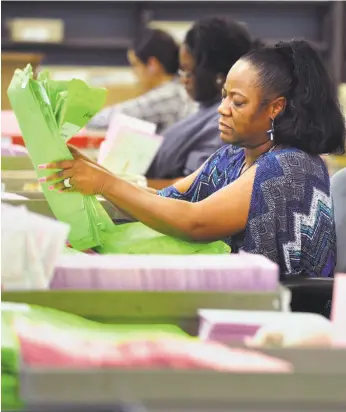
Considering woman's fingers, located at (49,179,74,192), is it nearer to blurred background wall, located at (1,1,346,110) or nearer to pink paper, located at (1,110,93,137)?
pink paper, located at (1,110,93,137)

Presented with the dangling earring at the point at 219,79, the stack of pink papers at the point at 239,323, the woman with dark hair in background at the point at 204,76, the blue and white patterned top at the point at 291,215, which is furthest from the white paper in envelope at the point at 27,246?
the dangling earring at the point at 219,79

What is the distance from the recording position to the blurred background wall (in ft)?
25.8

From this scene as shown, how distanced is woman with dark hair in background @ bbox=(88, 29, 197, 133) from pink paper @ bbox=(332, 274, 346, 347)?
4.02 metres

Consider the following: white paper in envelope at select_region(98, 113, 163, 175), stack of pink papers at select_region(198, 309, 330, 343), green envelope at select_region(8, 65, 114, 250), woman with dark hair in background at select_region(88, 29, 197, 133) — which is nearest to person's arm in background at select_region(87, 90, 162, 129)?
woman with dark hair in background at select_region(88, 29, 197, 133)

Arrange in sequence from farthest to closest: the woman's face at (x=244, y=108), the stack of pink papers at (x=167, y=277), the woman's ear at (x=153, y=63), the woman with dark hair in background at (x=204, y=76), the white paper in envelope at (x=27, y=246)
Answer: the woman's ear at (x=153, y=63) → the woman with dark hair in background at (x=204, y=76) → the woman's face at (x=244, y=108) → the stack of pink papers at (x=167, y=277) → the white paper in envelope at (x=27, y=246)

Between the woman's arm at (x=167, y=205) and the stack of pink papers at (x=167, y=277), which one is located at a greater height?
the stack of pink papers at (x=167, y=277)

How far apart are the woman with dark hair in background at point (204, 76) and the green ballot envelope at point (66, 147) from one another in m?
1.62

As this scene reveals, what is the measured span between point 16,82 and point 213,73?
186 cm

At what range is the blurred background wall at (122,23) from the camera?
7875mm

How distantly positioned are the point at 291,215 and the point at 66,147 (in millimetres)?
522

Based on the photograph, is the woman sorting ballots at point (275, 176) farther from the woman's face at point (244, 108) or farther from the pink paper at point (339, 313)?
the pink paper at point (339, 313)

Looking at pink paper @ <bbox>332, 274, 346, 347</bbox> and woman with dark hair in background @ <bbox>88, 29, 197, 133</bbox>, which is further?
woman with dark hair in background @ <bbox>88, 29, 197, 133</bbox>

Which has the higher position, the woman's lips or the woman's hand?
the woman's hand

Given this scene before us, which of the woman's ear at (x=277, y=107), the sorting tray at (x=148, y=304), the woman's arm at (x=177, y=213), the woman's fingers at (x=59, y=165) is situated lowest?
the woman's arm at (x=177, y=213)
